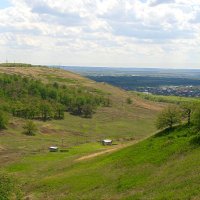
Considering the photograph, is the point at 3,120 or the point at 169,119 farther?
the point at 3,120

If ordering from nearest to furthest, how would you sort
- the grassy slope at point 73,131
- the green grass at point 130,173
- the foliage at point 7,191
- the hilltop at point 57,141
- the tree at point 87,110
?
the foliage at point 7,191 < the green grass at point 130,173 < the hilltop at point 57,141 < the grassy slope at point 73,131 < the tree at point 87,110

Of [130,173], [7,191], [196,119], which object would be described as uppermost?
[196,119]

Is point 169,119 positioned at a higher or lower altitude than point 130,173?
higher

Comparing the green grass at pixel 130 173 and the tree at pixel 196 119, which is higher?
the tree at pixel 196 119

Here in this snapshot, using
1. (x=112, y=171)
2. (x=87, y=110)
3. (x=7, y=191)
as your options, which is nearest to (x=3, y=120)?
(x=87, y=110)

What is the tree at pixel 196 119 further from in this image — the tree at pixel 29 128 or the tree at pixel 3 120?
the tree at pixel 3 120

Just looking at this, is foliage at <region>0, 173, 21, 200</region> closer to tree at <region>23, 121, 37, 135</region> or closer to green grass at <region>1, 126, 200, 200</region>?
green grass at <region>1, 126, 200, 200</region>

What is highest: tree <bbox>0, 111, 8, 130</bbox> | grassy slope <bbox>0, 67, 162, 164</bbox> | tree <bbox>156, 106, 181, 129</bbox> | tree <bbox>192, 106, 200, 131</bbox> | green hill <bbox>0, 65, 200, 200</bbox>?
tree <bbox>192, 106, 200, 131</bbox>

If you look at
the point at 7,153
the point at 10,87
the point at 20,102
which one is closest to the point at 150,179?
the point at 7,153

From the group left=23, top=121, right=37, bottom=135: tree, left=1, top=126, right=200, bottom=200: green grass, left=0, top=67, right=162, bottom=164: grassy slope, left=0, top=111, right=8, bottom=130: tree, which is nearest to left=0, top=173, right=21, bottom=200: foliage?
left=1, top=126, right=200, bottom=200: green grass

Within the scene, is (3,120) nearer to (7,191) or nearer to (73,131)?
(73,131)

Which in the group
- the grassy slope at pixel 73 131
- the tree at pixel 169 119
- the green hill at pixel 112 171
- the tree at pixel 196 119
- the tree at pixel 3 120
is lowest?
the grassy slope at pixel 73 131

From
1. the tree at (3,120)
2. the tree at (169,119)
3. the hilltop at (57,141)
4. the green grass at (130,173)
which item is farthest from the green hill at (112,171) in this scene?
the tree at (3,120)

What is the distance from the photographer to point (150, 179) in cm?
5394
